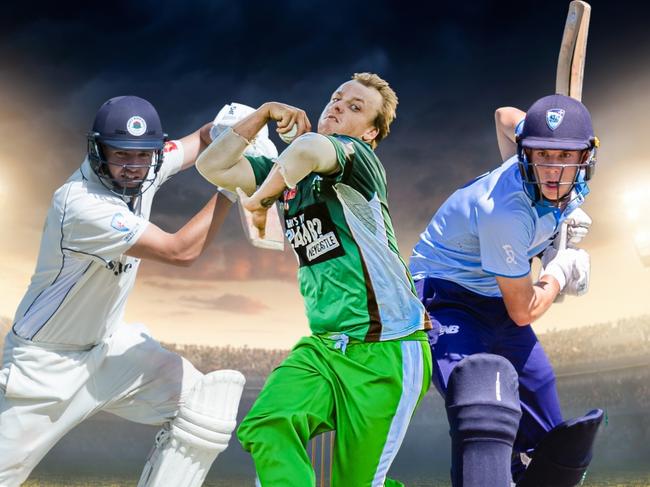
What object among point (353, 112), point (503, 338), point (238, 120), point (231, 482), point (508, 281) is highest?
point (238, 120)

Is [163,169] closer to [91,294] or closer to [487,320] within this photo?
[91,294]

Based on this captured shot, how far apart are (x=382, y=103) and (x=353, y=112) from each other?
0.14 m

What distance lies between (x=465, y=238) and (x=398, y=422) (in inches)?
34.6

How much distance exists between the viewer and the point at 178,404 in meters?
3.74

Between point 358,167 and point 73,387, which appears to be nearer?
point 358,167

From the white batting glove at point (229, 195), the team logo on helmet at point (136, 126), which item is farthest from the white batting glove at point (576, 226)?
the team logo on helmet at point (136, 126)

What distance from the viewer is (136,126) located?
3633 mm

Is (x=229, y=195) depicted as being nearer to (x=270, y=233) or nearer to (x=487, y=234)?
(x=270, y=233)

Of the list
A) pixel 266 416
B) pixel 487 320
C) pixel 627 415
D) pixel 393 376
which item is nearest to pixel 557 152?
pixel 487 320

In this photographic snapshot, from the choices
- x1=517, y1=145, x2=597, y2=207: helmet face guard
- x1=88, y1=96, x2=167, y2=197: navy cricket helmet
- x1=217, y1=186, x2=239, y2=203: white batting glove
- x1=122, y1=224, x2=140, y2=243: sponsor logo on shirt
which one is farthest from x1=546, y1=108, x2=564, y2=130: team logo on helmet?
x1=122, y1=224, x2=140, y2=243: sponsor logo on shirt

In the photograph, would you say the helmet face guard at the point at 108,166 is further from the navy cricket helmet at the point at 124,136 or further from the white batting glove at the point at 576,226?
the white batting glove at the point at 576,226

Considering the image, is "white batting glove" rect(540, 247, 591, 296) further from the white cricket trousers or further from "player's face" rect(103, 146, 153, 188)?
"player's face" rect(103, 146, 153, 188)

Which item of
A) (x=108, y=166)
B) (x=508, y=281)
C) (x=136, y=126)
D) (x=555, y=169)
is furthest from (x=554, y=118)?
(x=108, y=166)

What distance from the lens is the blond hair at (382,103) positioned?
10.8 feet
